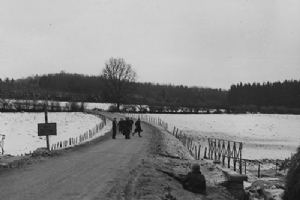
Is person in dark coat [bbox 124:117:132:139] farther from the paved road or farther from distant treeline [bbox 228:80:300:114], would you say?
distant treeline [bbox 228:80:300:114]

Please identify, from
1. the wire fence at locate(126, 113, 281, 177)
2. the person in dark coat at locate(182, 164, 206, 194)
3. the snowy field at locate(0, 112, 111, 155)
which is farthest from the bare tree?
the person in dark coat at locate(182, 164, 206, 194)

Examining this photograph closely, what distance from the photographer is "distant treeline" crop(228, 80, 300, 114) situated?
161962 millimetres

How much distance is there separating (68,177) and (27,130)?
4537 cm

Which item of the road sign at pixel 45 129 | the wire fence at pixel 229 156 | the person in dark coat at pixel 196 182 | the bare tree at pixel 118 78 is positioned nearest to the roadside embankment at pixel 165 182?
the person in dark coat at pixel 196 182

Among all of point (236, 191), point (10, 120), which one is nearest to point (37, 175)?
point (236, 191)

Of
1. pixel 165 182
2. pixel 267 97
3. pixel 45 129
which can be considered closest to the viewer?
pixel 165 182

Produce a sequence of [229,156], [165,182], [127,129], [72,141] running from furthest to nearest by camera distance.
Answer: [72,141] < [127,129] < [229,156] < [165,182]

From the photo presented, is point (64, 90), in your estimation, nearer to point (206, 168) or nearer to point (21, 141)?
point (21, 141)

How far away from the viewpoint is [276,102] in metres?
172

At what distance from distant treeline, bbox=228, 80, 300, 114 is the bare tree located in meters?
42.4

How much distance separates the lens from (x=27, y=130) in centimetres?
6081

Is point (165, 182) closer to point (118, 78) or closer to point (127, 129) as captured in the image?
point (127, 129)

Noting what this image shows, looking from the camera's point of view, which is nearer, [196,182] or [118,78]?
[196,182]

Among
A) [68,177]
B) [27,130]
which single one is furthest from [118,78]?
[68,177]
